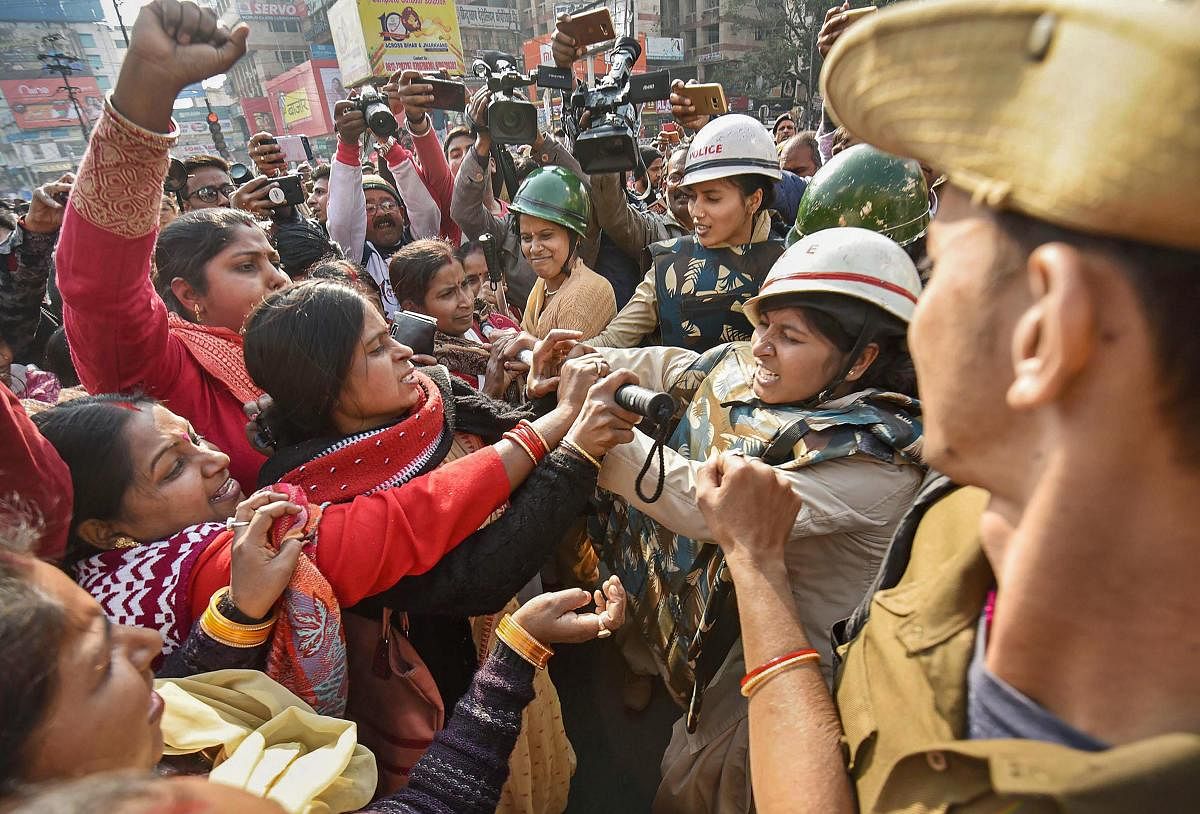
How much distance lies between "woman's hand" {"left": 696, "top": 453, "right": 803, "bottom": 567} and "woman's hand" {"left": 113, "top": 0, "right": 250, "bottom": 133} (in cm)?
174

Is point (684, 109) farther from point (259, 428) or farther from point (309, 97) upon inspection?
point (309, 97)

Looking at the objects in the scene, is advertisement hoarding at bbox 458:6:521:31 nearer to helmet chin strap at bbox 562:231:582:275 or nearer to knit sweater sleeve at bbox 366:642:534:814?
helmet chin strap at bbox 562:231:582:275

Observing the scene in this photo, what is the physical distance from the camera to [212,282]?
2246mm

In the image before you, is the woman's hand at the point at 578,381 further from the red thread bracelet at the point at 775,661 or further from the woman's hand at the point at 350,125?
the woman's hand at the point at 350,125

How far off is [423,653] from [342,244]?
322 centimetres

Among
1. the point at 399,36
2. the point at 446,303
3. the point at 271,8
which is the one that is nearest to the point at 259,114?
the point at 271,8

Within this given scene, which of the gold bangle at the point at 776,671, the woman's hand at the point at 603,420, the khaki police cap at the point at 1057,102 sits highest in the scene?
the khaki police cap at the point at 1057,102

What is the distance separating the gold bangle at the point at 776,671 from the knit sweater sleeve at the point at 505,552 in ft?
2.30

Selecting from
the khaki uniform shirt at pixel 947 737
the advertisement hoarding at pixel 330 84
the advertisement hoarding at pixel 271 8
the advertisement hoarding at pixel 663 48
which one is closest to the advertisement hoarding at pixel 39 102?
the advertisement hoarding at pixel 271 8

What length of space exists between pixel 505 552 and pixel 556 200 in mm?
2233

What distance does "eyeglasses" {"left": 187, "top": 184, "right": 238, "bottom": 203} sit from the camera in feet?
13.7

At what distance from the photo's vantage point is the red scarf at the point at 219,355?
196 cm

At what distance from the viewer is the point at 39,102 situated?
48.7 metres

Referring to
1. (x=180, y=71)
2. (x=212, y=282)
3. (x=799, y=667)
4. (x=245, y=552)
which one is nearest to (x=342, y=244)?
(x=212, y=282)
